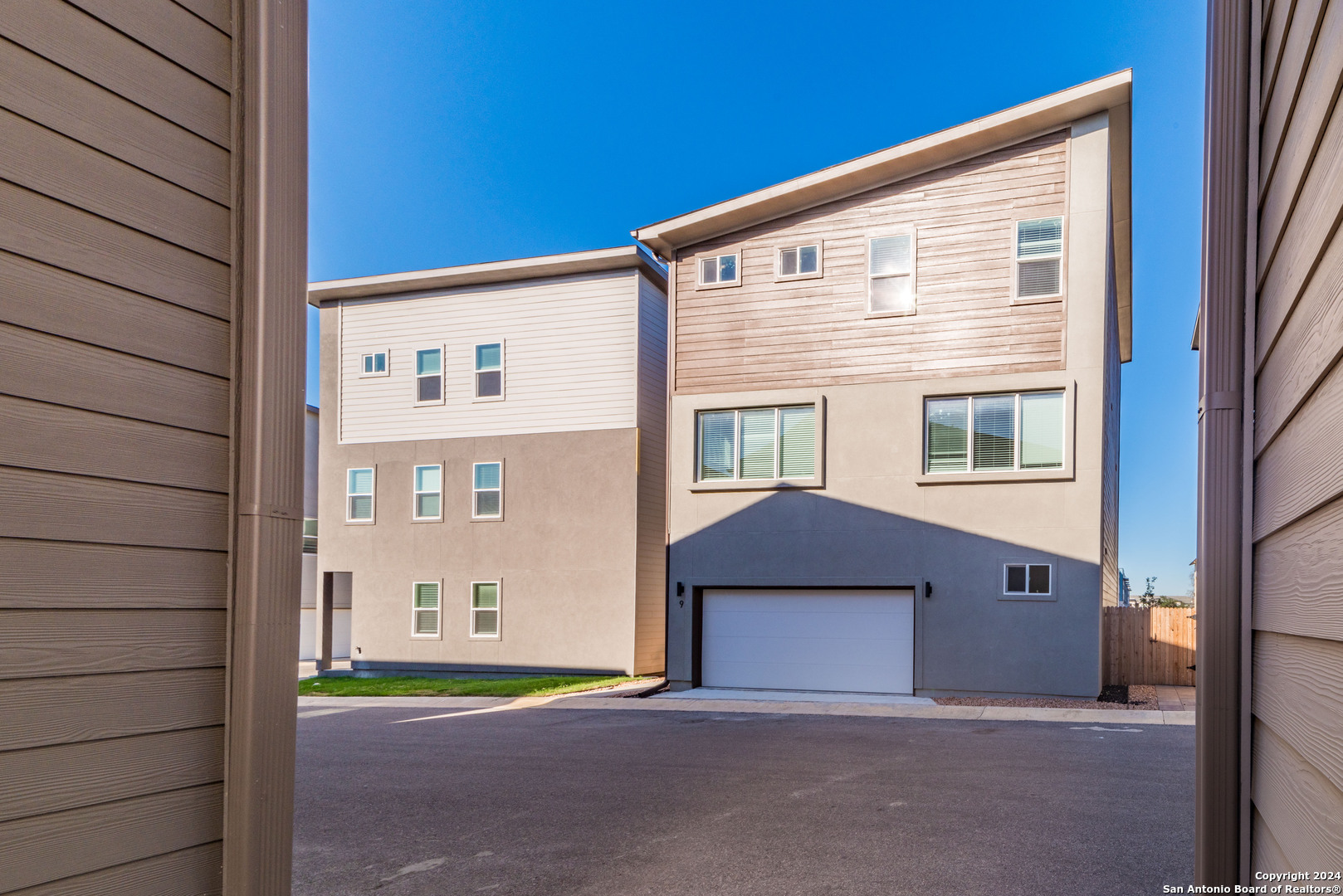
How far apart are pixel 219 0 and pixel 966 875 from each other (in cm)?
566

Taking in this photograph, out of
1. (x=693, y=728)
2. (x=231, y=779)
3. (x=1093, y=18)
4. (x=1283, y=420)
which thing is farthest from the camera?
(x=1093, y=18)

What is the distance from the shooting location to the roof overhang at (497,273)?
739 inches

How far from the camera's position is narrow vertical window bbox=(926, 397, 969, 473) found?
1491 centimetres

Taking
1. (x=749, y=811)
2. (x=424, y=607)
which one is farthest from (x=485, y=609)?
(x=749, y=811)

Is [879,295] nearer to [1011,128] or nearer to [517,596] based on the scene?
[1011,128]

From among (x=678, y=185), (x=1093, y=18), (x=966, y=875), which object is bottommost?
(x=966, y=875)

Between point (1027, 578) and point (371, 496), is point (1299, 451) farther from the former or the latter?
point (371, 496)

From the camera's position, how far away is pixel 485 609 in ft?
64.1

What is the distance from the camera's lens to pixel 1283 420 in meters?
2.17

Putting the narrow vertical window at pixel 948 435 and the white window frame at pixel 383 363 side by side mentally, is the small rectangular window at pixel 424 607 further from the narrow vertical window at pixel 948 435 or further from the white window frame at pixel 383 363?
the narrow vertical window at pixel 948 435

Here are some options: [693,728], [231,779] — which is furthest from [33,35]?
[693,728]

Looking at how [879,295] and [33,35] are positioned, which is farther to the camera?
[879,295]

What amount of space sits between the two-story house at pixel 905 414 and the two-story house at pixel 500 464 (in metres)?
2.40

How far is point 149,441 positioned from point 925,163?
47.9 ft
